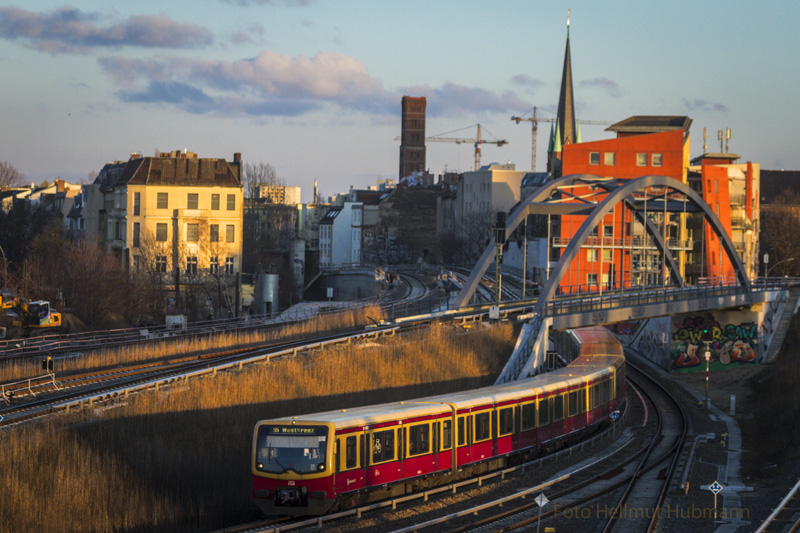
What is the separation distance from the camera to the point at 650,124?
101m

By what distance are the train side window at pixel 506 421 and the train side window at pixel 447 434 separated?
2788mm

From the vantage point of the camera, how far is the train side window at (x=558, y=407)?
3179cm

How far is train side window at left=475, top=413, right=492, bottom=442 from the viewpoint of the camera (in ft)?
88.2

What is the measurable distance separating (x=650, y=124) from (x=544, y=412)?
7550 centimetres

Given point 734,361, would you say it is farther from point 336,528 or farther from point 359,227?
point 359,227

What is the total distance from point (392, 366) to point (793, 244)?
240 ft

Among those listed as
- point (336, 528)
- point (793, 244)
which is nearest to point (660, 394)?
point (336, 528)

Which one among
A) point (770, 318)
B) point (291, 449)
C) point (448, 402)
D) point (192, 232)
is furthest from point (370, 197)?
point (291, 449)

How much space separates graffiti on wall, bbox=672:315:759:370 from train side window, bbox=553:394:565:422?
34638 millimetres

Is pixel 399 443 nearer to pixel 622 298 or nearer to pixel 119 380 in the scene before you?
pixel 119 380

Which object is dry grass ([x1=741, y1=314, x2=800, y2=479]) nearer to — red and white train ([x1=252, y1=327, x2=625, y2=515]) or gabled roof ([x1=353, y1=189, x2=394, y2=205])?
red and white train ([x1=252, y1=327, x2=625, y2=515])

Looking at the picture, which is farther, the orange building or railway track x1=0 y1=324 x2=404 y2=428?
the orange building

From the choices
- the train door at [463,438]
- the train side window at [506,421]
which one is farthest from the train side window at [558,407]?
the train door at [463,438]

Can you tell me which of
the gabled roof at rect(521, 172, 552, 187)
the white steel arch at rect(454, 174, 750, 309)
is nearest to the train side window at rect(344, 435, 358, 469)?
the white steel arch at rect(454, 174, 750, 309)
